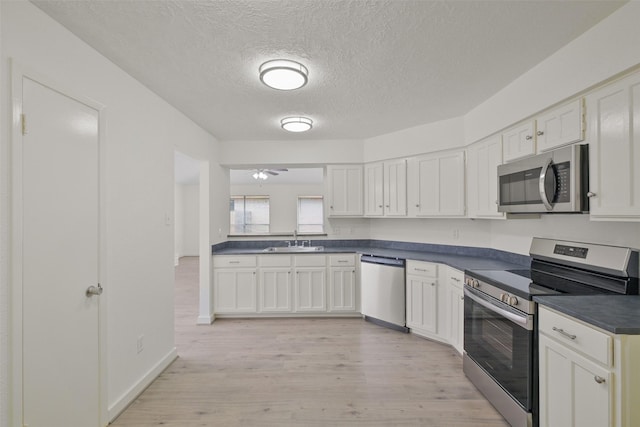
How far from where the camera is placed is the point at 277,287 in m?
4.04

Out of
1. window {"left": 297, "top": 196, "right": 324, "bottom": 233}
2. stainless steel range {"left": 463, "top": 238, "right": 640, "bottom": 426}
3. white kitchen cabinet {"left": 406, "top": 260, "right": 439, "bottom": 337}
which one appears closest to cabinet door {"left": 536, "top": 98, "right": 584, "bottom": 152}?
stainless steel range {"left": 463, "top": 238, "right": 640, "bottom": 426}

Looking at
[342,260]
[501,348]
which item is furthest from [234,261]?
[501,348]

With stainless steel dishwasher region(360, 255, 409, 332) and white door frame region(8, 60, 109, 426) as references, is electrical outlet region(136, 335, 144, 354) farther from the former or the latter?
stainless steel dishwasher region(360, 255, 409, 332)

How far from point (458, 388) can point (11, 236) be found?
3.08 meters

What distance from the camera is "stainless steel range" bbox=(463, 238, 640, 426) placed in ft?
5.71

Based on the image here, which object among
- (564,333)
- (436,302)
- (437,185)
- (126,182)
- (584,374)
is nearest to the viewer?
(584,374)

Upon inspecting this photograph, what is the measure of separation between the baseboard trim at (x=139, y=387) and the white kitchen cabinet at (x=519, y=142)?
3634 mm

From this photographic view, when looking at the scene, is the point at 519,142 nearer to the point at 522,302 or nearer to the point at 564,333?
the point at 522,302

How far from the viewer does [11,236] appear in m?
1.41

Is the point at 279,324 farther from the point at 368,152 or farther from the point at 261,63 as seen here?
the point at 261,63

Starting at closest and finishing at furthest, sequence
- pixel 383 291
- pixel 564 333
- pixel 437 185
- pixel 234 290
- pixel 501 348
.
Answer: pixel 564 333, pixel 501 348, pixel 437 185, pixel 383 291, pixel 234 290

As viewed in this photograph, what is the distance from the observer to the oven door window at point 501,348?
70.7 inches

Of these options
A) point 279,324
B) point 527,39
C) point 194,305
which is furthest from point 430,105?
point 194,305

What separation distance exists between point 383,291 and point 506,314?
180 cm
